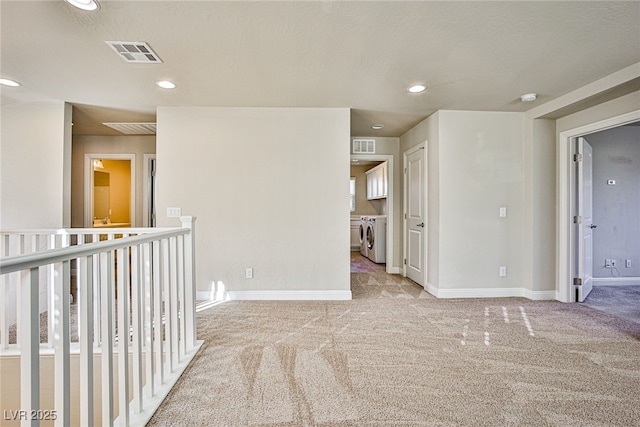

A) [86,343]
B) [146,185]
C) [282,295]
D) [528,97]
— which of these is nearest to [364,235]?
[282,295]

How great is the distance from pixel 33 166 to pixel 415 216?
4.83 metres

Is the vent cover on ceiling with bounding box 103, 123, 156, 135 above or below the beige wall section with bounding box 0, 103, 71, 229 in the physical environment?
above

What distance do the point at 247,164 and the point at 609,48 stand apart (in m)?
3.41

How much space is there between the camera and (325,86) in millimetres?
3025

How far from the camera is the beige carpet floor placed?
65.0 inches

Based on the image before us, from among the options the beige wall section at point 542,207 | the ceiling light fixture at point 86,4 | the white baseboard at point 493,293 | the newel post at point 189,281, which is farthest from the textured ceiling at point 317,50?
the white baseboard at point 493,293

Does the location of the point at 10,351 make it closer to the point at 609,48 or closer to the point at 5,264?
the point at 5,264

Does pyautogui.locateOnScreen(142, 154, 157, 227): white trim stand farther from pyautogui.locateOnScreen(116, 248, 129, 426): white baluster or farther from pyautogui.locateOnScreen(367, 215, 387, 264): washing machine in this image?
pyautogui.locateOnScreen(367, 215, 387, 264): washing machine

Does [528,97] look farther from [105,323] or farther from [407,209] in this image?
[105,323]

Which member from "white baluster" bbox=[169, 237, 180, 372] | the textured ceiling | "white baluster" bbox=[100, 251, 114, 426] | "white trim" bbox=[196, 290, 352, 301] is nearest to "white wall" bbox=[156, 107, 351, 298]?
"white trim" bbox=[196, 290, 352, 301]

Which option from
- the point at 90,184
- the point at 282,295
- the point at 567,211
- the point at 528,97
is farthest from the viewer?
the point at 90,184

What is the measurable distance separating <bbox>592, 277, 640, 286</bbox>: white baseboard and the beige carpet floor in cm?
153

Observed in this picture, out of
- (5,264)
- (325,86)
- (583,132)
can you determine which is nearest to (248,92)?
(325,86)

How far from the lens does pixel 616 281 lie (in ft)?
14.4
